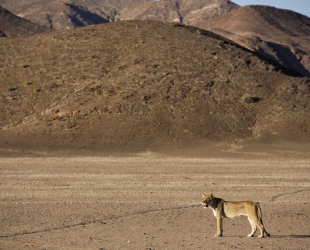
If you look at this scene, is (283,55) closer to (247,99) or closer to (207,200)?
(247,99)

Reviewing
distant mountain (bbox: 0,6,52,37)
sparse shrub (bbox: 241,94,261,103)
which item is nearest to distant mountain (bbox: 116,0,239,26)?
distant mountain (bbox: 0,6,52,37)

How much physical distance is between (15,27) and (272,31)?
174 feet

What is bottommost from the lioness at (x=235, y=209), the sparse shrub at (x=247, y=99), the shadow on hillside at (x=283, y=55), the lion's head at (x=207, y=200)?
the lioness at (x=235, y=209)

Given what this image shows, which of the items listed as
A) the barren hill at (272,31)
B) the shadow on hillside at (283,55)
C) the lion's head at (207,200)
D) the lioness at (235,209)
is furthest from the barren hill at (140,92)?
the barren hill at (272,31)

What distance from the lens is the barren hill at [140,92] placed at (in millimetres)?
45656

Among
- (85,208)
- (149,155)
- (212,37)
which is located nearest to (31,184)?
(85,208)

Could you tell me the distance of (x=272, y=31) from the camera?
13988 cm

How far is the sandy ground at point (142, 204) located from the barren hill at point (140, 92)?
472 inches

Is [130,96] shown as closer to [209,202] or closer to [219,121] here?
[219,121]

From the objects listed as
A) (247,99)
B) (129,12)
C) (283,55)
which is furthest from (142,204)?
(129,12)

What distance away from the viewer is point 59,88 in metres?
54.6

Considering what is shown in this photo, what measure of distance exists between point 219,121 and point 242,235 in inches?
1373

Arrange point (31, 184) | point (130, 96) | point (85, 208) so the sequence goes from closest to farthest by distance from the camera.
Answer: point (85, 208), point (31, 184), point (130, 96)

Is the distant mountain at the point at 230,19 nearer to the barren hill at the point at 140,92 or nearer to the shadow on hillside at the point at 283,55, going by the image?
the shadow on hillside at the point at 283,55
